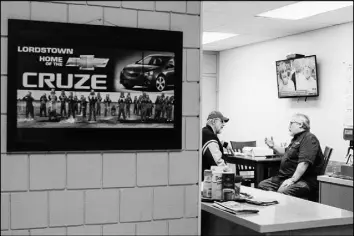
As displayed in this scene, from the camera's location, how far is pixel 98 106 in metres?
2.42

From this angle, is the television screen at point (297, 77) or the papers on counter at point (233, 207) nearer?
the papers on counter at point (233, 207)

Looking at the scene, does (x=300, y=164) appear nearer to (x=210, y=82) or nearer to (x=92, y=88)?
(x=92, y=88)

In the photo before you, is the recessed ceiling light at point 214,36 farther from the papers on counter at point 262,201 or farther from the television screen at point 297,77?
the papers on counter at point 262,201

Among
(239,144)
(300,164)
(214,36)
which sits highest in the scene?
(214,36)

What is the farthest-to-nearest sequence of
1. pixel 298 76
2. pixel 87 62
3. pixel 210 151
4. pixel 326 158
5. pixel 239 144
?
pixel 239 144 < pixel 298 76 < pixel 326 158 < pixel 210 151 < pixel 87 62

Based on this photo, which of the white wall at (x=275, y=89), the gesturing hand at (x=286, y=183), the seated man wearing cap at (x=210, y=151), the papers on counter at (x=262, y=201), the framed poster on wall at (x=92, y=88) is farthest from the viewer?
the white wall at (x=275, y=89)

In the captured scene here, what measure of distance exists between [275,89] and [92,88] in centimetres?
594

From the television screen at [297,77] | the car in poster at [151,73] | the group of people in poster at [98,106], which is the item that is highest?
the television screen at [297,77]

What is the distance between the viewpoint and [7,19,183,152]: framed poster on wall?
2.30 metres

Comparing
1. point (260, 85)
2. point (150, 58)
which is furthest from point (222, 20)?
point (150, 58)

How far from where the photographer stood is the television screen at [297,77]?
23.1 ft

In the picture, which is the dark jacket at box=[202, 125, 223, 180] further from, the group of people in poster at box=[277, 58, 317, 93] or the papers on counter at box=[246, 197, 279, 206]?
the group of people in poster at box=[277, 58, 317, 93]

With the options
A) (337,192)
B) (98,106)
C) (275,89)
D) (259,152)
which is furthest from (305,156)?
(98,106)

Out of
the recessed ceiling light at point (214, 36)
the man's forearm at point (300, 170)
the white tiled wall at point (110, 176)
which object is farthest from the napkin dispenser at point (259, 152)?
the white tiled wall at point (110, 176)
